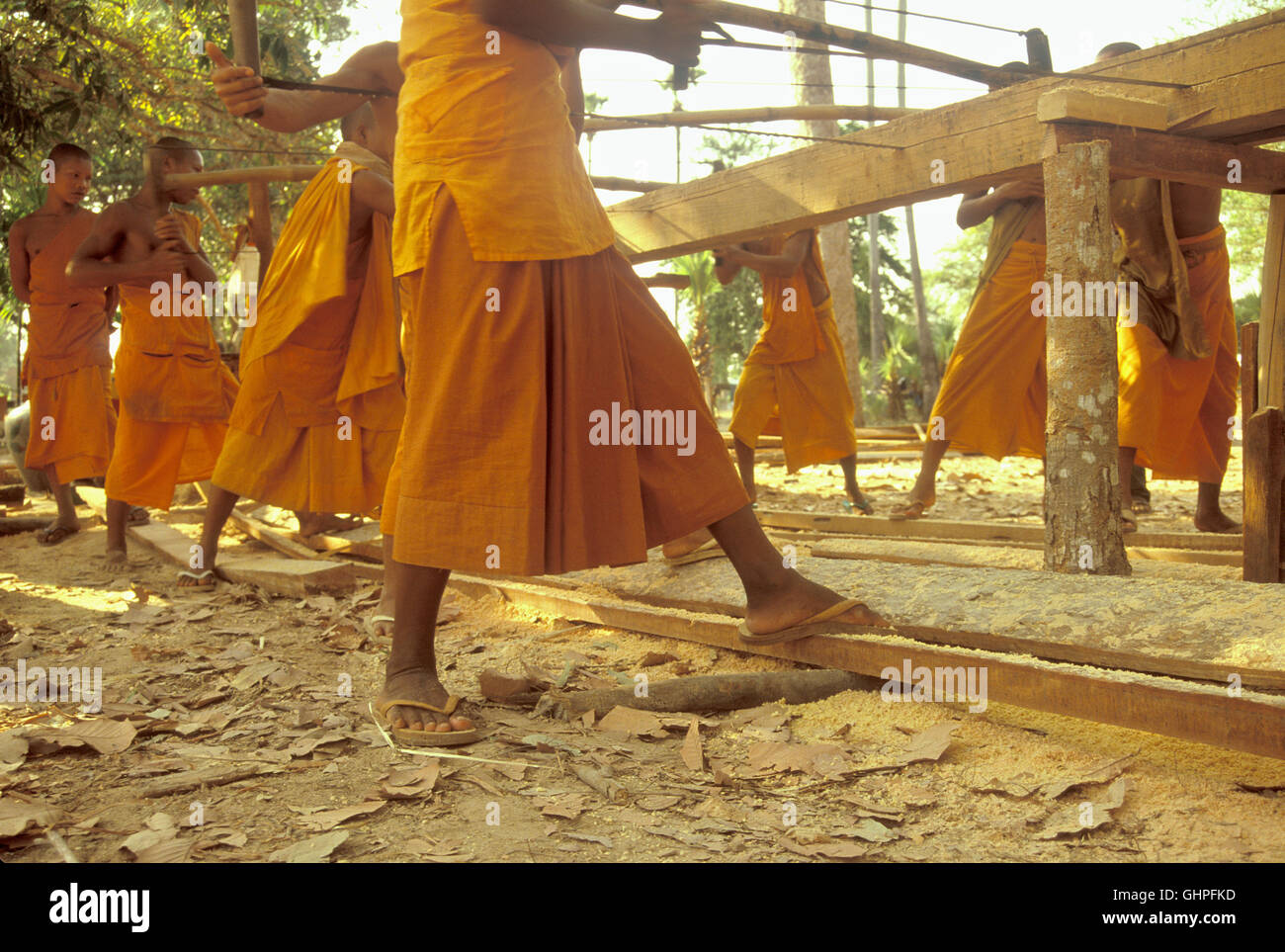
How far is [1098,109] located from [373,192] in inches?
105

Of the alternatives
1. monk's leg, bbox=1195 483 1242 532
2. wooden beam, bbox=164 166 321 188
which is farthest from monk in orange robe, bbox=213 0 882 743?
monk's leg, bbox=1195 483 1242 532

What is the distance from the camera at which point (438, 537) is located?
2.71 metres

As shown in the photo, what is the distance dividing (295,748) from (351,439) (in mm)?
2256

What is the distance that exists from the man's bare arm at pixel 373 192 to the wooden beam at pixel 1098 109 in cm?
243

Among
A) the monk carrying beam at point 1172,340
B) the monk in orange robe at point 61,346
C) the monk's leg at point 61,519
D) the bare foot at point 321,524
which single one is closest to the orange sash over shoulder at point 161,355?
the bare foot at point 321,524

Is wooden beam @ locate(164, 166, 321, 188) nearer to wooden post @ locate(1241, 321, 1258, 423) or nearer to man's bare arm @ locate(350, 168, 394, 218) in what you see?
man's bare arm @ locate(350, 168, 394, 218)

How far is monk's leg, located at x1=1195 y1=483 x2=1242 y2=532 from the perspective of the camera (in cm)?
568

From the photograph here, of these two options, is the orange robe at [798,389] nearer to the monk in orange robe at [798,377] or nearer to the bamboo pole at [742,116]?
the monk in orange robe at [798,377]

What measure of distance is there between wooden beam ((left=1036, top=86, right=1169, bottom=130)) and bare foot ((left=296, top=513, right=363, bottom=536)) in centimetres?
454

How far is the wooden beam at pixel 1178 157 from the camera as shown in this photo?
354 centimetres

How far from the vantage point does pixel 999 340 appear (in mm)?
5574

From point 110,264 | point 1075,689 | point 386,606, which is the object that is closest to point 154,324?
point 110,264

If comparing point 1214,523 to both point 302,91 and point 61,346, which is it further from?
point 61,346
